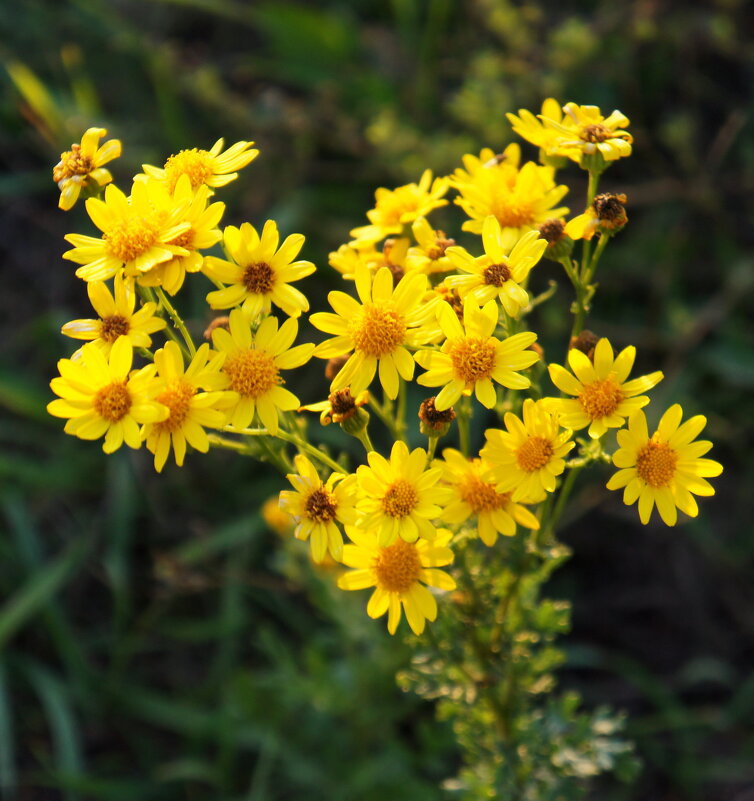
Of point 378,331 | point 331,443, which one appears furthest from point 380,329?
point 331,443

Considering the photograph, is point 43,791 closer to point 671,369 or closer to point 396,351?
point 396,351

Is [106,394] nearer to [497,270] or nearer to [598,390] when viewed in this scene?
[497,270]

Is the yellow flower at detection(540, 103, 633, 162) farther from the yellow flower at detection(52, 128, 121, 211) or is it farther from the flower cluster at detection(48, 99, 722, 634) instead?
the yellow flower at detection(52, 128, 121, 211)

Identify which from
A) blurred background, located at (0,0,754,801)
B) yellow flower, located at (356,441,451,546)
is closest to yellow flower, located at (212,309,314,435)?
yellow flower, located at (356,441,451,546)

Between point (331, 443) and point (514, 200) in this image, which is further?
point (331, 443)

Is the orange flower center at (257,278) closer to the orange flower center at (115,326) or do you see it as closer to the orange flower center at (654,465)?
the orange flower center at (115,326)

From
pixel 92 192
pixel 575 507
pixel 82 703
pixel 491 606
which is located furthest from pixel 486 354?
pixel 82 703

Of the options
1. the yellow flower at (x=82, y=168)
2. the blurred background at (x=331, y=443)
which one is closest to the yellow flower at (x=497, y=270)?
the yellow flower at (x=82, y=168)
